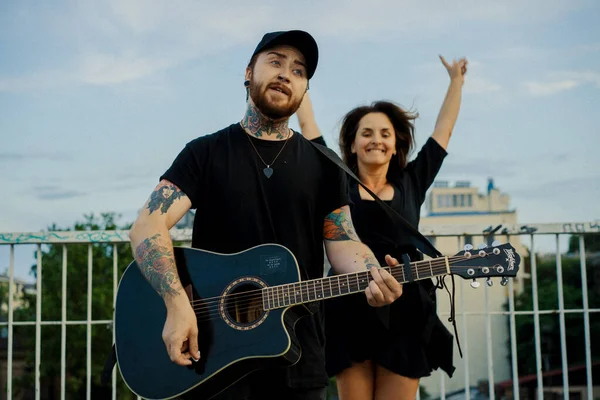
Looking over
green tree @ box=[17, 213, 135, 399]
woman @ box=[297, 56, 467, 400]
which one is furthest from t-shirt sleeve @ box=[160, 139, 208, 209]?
green tree @ box=[17, 213, 135, 399]

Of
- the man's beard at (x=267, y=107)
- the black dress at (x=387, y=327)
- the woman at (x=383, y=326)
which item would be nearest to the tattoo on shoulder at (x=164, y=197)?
the man's beard at (x=267, y=107)

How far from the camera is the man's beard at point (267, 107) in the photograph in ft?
8.68

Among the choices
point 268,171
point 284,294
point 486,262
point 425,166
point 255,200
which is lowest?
point 284,294

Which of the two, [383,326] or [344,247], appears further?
[383,326]

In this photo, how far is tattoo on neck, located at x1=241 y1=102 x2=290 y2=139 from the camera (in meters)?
2.71

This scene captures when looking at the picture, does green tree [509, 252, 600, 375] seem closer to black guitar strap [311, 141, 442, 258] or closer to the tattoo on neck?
black guitar strap [311, 141, 442, 258]

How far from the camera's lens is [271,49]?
2.70 m

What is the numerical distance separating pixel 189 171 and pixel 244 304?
569 millimetres

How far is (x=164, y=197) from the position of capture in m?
2.55

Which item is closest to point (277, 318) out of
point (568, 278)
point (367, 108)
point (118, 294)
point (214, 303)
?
point (214, 303)

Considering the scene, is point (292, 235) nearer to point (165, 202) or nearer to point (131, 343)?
point (165, 202)

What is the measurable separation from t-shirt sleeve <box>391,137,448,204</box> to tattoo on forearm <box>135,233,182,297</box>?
5.52 ft

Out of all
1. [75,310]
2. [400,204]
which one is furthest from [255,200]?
[75,310]

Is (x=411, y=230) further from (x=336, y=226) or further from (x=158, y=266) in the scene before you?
(x=158, y=266)
